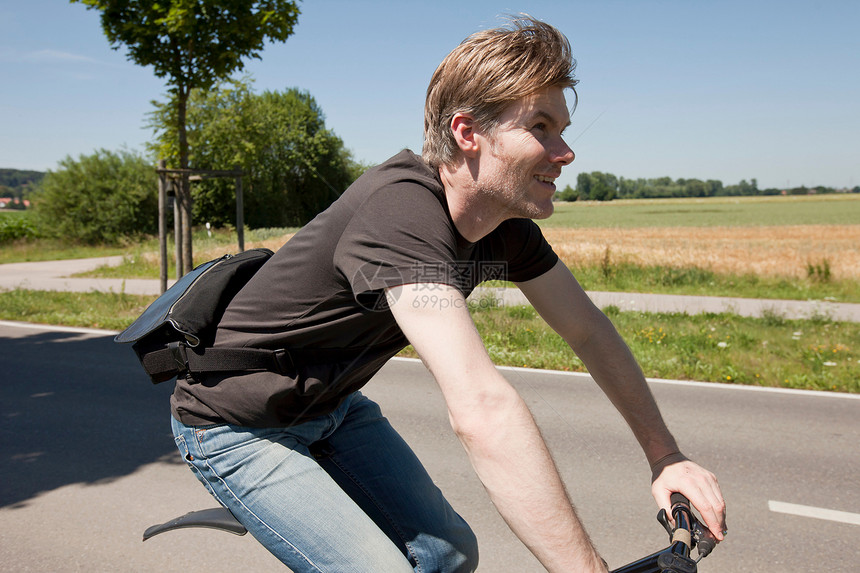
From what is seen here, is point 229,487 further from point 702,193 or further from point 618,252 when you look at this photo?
point 702,193

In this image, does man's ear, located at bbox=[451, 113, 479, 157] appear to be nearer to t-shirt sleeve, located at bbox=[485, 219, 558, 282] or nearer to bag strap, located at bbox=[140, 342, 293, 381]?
t-shirt sleeve, located at bbox=[485, 219, 558, 282]

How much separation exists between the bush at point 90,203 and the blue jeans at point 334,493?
3141cm

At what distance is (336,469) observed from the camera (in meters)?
1.83

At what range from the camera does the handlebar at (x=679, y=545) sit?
46.6 inches

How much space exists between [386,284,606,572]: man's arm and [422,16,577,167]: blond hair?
45cm

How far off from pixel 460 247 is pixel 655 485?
2.43 feet

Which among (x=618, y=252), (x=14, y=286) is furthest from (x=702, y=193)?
(x=14, y=286)

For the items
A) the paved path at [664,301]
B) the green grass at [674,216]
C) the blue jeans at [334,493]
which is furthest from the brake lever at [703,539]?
the green grass at [674,216]

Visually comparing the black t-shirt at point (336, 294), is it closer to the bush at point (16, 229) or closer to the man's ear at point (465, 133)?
the man's ear at point (465, 133)

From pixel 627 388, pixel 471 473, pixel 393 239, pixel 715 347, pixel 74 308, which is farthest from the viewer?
pixel 74 308

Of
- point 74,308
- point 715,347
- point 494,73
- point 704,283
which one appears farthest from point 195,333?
point 704,283

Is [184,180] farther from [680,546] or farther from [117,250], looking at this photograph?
[117,250]

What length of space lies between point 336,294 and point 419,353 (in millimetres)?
323

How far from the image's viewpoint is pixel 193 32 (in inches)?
341
